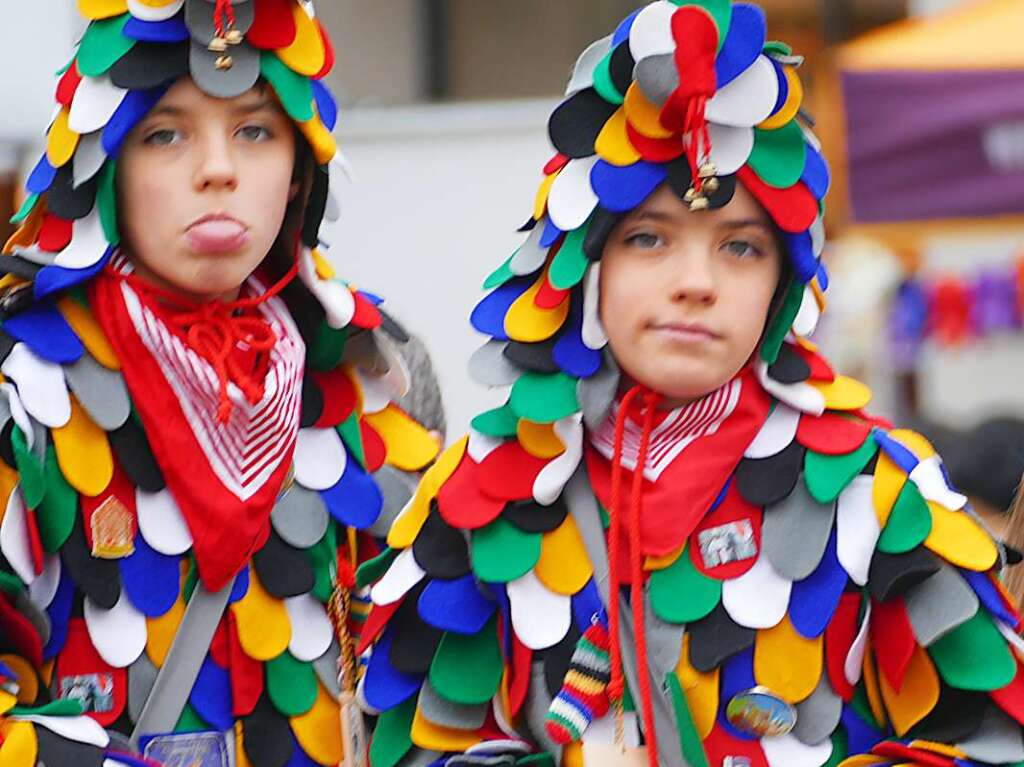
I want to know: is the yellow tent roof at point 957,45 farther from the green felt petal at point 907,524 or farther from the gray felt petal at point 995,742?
the gray felt petal at point 995,742

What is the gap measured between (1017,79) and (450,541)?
3.42 m

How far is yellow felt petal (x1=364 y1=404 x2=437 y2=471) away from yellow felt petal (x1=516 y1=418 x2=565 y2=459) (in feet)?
1.51

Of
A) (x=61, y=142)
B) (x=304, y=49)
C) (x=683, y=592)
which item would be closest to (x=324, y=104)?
(x=304, y=49)

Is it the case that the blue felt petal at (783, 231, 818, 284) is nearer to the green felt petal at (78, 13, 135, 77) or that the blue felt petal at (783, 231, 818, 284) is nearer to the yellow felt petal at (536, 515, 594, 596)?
the yellow felt petal at (536, 515, 594, 596)

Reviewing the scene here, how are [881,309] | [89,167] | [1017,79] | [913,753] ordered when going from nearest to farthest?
1. [913,753]
2. [89,167]
3. [1017,79]
4. [881,309]

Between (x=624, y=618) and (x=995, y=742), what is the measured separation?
470 millimetres

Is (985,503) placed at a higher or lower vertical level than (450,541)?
lower

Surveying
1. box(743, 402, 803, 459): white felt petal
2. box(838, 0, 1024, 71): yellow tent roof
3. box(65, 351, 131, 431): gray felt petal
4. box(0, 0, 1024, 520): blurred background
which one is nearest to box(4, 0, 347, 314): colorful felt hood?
box(65, 351, 131, 431): gray felt petal

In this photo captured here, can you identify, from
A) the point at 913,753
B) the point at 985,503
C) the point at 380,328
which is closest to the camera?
the point at 913,753

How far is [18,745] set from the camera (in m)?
2.43

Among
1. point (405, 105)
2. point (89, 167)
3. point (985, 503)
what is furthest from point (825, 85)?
point (89, 167)

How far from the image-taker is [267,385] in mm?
2812

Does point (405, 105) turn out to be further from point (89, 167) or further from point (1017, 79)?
point (89, 167)

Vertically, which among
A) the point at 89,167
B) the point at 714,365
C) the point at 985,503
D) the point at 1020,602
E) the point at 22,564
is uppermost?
the point at 89,167
